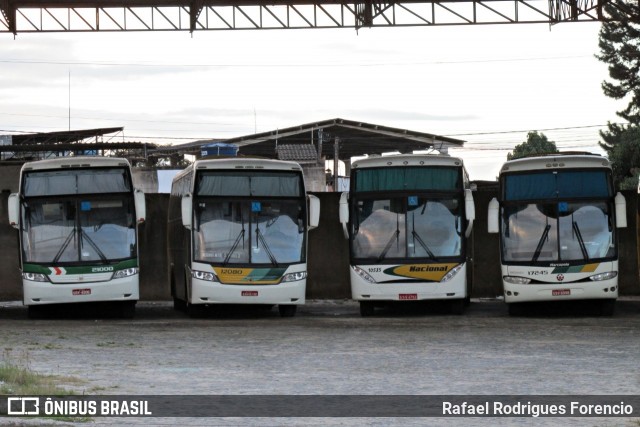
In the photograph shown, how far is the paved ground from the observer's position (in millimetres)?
13414

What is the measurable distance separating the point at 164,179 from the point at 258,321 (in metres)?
41.6

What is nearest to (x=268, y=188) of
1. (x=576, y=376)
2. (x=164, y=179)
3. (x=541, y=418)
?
(x=576, y=376)

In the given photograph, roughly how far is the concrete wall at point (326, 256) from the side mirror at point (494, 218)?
6.17 meters

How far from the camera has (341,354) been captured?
17.4 m

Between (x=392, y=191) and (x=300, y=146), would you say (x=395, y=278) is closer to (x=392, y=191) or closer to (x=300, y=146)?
→ (x=392, y=191)

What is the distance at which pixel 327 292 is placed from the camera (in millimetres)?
31891

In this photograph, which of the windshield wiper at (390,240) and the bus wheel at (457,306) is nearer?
the windshield wiper at (390,240)

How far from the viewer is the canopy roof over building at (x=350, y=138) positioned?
7462cm

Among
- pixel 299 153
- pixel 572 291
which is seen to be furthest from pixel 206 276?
pixel 299 153

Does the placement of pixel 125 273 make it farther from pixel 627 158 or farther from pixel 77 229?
pixel 627 158

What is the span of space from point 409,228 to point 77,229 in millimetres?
6493

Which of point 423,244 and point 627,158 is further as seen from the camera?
point 627,158

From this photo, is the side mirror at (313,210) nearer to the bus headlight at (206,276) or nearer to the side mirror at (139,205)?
the bus headlight at (206,276)

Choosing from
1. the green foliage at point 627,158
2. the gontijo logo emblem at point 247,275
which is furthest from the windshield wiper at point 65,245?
the green foliage at point 627,158
